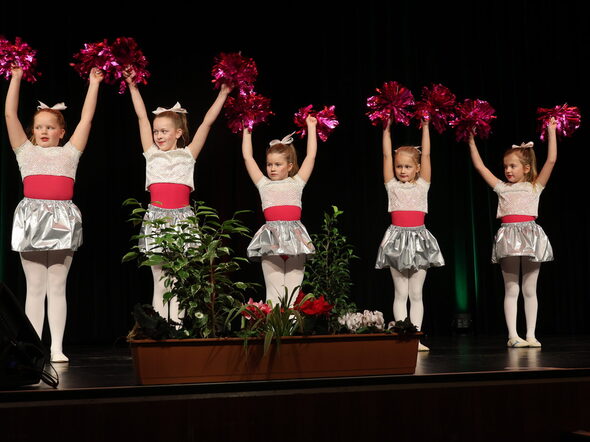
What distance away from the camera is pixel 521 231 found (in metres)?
4.88

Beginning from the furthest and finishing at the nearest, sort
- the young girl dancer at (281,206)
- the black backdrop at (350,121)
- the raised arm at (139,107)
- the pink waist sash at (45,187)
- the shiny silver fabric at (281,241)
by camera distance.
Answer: the black backdrop at (350,121)
the young girl dancer at (281,206)
the shiny silver fabric at (281,241)
the raised arm at (139,107)
the pink waist sash at (45,187)

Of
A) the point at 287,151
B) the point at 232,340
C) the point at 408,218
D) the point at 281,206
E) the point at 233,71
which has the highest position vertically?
the point at 233,71

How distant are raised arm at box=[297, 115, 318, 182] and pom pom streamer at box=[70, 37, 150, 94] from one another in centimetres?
120

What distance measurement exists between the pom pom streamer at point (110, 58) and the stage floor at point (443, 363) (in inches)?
65.6

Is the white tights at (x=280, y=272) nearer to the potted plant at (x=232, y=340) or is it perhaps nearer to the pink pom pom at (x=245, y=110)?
the pink pom pom at (x=245, y=110)

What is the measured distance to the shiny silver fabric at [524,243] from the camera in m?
4.82

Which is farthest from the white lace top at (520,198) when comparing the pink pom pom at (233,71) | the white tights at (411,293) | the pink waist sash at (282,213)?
the pink pom pom at (233,71)

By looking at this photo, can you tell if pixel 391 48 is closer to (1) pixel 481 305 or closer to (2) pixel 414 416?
(1) pixel 481 305

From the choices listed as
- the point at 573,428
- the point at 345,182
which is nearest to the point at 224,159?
the point at 345,182

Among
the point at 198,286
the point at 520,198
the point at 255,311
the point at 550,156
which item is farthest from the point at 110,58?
the point at 550,156

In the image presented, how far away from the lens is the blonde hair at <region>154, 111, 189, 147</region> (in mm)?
4430

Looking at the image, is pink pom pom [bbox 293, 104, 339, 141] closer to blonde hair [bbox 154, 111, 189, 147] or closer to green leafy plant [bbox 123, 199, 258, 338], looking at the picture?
blonde hair [bbox 154, 111, 189, 147]

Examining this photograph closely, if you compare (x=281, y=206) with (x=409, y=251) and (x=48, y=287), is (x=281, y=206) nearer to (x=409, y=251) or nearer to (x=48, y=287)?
(x=409, y=251)

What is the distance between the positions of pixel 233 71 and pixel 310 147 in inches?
28.5
